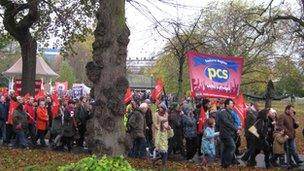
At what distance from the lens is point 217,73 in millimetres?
17188

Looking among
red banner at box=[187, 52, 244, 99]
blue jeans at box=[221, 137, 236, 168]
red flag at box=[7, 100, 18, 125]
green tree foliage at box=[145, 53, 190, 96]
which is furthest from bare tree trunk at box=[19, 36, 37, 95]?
green tree foliage at box=[145, 53, 190, 96]

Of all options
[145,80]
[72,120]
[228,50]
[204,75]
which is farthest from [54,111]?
[145,80]

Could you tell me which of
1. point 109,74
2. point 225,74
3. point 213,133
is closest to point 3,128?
point 225,74

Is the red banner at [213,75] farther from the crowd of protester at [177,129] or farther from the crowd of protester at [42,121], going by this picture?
the crowd of protester at [42,121]

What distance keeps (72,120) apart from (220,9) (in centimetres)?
3018

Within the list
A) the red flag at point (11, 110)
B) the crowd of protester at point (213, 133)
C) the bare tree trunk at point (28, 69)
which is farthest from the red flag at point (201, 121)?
the bare tree trunk at point (28, 69)

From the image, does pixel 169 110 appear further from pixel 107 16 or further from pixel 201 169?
pixel 107 16

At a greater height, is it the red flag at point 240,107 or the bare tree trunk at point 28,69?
the bare tree trunk at point 28,69

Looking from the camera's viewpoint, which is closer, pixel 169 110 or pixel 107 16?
pixel 107 16

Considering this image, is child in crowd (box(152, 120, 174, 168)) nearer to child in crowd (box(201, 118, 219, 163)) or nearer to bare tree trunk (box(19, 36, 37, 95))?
child in crowd (box(201, 118, 219, 163))

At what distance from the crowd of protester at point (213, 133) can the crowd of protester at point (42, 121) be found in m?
2.52

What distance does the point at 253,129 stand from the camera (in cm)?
1653

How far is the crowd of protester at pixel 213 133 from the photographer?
1552cm

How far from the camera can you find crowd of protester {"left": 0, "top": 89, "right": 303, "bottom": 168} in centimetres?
1564
